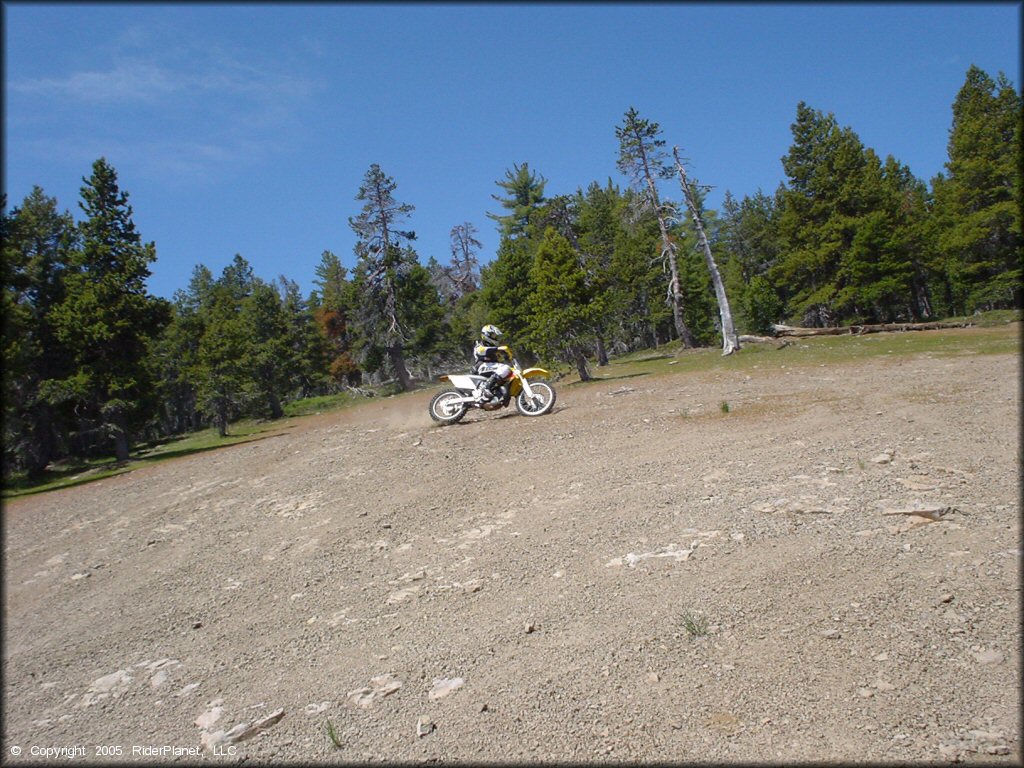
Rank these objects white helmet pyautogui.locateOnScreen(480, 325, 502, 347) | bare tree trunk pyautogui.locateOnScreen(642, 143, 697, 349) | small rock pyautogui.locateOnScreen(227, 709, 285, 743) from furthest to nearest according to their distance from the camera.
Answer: bare tree trunk pyautogui.locateOnScreen(642, 143, 697, 349)
white helmet pyautogui.locateOnScreen(480, 325, 502, 347)
small rock pyautogui.locateOnScreen(227, 709, 285, 743)

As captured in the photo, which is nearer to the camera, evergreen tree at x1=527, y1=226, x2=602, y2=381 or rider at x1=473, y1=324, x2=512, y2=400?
rider at x1=473, y1=324, x2=512, y2=400

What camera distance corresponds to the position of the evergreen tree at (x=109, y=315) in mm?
25141

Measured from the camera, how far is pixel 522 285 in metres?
41.3

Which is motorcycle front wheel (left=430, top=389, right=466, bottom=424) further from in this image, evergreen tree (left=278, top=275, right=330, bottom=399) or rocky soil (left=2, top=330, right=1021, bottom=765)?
evergreen tree (left=278, top=275, right=330, bottom=399)

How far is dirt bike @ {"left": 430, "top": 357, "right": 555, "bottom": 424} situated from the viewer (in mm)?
15188

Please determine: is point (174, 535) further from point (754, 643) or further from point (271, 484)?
point (754, 643)

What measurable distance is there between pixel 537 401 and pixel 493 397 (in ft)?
3.59

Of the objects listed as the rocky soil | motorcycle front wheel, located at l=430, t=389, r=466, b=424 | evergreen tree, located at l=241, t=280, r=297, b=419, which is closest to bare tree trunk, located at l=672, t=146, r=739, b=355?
motorcycle front wheel, located at l=430, t=389, r=466, b=424

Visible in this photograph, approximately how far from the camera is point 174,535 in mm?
9328

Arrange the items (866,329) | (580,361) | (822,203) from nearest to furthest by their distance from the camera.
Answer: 1. (580,361)
2. (866,329)
3. (822,203)

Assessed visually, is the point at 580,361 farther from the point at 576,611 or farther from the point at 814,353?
the point at 576,611

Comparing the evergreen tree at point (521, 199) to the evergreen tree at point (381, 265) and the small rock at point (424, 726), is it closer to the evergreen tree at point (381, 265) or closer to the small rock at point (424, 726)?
the evergreen tree at point (381, 265)

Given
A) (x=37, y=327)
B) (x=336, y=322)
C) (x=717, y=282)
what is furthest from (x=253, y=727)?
(x=336, y=322)

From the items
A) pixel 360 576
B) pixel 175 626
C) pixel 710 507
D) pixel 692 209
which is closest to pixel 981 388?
pixel 710 507
